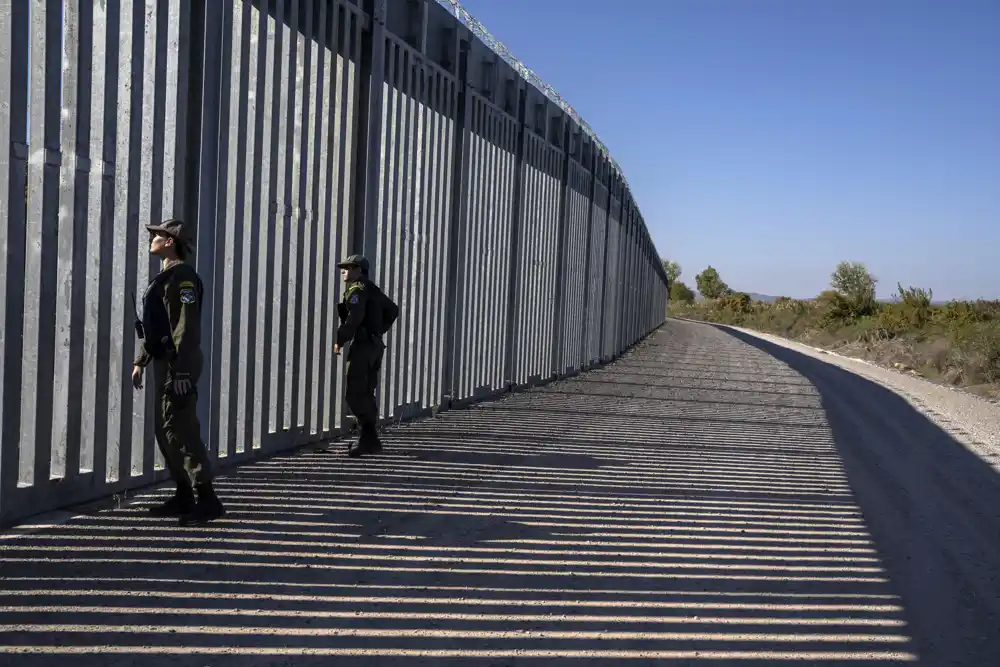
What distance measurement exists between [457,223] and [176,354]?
6064 millimetres

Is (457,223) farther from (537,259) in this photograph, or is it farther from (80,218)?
(80,218)

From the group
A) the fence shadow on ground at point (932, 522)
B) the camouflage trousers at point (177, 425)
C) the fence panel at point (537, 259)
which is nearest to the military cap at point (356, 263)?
the camouflage trousers at point (177, 425)

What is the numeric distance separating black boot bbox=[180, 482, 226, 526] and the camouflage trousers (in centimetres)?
6

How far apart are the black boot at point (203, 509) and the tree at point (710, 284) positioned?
123 metres

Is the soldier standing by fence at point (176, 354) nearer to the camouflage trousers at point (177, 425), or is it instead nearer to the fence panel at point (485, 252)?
the camouflage trousers at point (177, 425)

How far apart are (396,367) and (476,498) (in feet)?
10.5

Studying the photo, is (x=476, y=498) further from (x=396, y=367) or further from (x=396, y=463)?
(x=396, y=367)

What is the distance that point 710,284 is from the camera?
132125 millimetres

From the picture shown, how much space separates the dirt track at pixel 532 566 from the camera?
3656 millimetres

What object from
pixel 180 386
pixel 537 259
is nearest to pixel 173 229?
pixel 180 386

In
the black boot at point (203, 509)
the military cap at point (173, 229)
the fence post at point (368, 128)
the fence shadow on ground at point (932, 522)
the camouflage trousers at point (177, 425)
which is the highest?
the fence post at point (368, 128)

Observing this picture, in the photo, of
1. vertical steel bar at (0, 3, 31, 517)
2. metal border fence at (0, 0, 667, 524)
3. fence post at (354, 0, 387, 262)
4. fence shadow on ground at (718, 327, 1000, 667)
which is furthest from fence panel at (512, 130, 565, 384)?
vertical steel bar at (0, 3, 31, 517)

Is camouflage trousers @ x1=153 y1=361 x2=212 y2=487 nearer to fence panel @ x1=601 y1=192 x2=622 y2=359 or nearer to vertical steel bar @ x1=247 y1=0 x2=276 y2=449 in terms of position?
vertical steel bar @ x1=247 y1=0 x2=276 y2=449

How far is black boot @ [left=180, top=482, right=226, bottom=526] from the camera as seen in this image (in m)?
5.06
